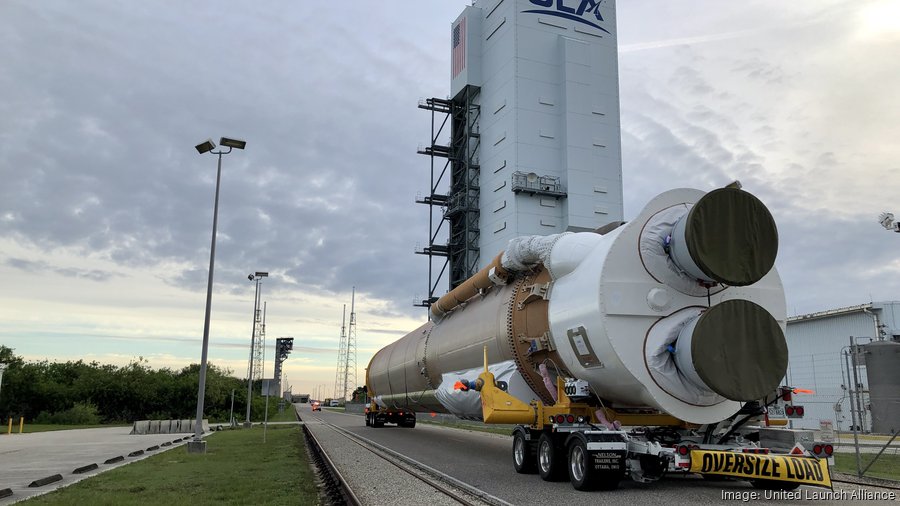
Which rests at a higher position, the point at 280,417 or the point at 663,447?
the point at 663,447

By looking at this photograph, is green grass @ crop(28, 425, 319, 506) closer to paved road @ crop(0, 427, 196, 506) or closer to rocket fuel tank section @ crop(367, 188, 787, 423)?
paved road @ crop(0, 427, 196, 506)

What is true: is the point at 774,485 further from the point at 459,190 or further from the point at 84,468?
the point at 459,190

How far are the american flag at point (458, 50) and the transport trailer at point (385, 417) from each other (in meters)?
26.3

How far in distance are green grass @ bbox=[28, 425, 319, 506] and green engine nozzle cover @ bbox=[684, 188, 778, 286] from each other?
7.11 metres

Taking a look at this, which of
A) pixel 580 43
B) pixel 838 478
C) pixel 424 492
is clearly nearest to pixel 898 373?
pixel 838 478

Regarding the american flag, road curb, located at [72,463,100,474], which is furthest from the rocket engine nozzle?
the american flag

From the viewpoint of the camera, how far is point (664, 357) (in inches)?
407

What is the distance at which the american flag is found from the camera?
4819cm

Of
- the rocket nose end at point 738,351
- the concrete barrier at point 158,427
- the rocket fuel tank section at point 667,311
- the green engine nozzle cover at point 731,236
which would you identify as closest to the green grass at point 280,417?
the concrete barrier at point 158,427

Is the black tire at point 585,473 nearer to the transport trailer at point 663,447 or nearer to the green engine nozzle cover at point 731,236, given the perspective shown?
the transport trailer at point 663,447

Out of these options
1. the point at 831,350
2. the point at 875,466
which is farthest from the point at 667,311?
the point at 831,350

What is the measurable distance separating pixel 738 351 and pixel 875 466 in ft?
28.5

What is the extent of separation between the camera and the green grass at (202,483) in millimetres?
10508

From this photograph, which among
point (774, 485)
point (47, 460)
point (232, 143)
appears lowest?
point (47, 460)
